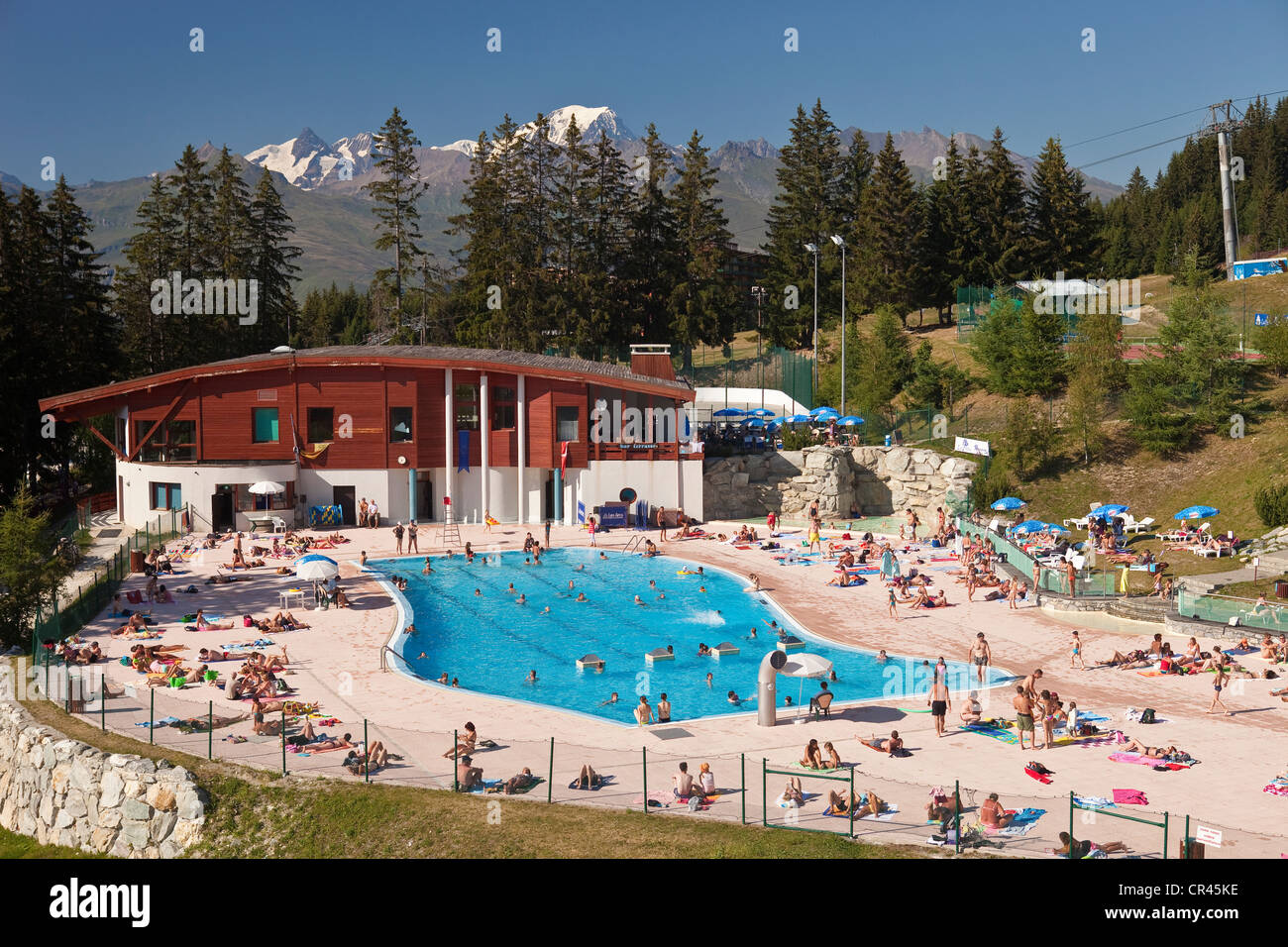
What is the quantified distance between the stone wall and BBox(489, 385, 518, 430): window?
89.8 feet

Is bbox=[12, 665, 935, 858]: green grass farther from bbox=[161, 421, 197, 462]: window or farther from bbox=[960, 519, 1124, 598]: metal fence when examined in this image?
bbox=[161, 421, 197, 462]: window

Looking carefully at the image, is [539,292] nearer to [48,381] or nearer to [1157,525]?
[48,381]

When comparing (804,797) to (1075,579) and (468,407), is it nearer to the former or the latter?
(1075,579)

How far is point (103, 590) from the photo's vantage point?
97.5ft

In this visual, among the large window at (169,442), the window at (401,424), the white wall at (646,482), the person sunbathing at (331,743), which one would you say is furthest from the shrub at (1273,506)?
the large window at (169,442)

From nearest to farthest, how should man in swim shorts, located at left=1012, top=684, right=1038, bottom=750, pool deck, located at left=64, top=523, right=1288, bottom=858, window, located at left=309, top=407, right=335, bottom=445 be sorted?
pool deck, located at left=64, top=523, right=1288, bottom=858, man in swim shorts, located at left=1012, top=684, right=1038, bottom=750, window, located at left=309, top=407, right=335, bottom=445

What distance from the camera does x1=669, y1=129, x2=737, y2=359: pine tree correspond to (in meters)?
64.9

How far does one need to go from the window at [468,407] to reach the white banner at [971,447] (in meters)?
21.4

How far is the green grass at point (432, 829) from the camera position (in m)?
14.7

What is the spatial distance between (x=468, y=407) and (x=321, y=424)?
20.2 feet

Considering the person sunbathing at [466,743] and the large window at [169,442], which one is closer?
the person sunbathing at [466,743]

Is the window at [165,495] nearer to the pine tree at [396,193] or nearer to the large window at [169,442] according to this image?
the large window at [169,442]

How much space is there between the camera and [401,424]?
44.8 meters

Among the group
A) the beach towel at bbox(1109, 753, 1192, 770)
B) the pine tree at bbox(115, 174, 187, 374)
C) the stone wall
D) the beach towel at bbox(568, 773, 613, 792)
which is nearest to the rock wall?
the beach towel at bbox(1109, 753, 1192, 770)
